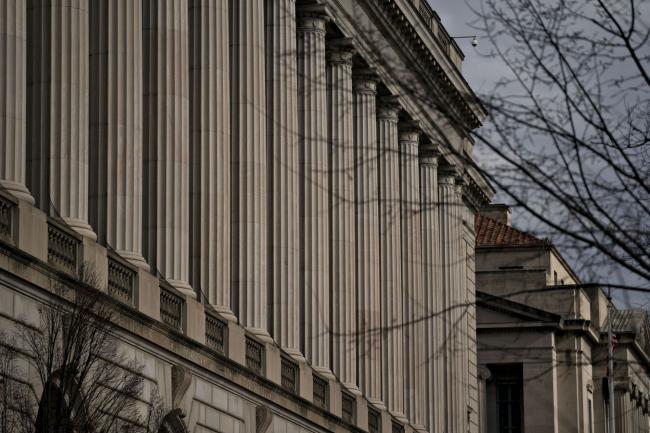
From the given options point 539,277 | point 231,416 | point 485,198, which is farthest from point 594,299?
point 231,416

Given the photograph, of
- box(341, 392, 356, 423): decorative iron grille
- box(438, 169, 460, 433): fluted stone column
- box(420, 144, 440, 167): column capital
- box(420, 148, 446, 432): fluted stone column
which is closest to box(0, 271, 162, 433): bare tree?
box(341, 392, 356, 423): decorative iron grille

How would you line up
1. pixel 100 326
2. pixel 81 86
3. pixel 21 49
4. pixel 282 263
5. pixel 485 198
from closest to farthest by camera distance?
pixel 100 326, pixel 21 49, pixel 81 86, pixel 282 263, pixel 485 198

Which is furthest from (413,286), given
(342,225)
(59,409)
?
(59,409)

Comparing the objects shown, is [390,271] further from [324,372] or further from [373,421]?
[324,372]

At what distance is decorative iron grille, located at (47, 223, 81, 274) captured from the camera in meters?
40.3

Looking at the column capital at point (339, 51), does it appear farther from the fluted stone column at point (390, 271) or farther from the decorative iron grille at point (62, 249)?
the decorative iron grille at point (62, 249)

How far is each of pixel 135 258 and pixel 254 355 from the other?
379 inches

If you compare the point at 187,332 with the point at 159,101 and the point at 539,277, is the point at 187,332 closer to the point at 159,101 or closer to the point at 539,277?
the point at 159,101

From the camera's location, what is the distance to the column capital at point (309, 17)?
215 feet

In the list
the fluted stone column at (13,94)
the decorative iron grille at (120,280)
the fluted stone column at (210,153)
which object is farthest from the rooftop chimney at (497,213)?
the fluted stone column at (13,94)

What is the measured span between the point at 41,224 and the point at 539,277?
83.5m

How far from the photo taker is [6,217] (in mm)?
38125

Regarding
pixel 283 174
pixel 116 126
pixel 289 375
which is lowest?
pixel 289 375

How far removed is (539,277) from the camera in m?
120
